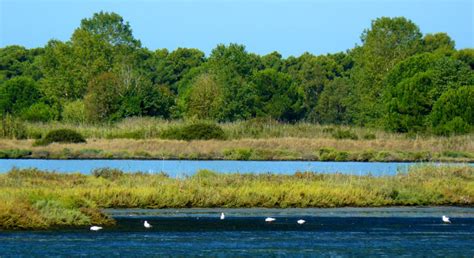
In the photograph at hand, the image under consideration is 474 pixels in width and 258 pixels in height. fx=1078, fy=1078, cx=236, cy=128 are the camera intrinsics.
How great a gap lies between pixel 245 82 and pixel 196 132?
3904 cm

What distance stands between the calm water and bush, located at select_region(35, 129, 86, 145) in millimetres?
35665

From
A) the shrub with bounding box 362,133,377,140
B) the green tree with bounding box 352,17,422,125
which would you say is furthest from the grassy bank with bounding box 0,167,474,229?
the green tree with bounding box 352,17,422,125

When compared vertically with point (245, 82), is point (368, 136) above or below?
below

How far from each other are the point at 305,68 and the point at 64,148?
74.2 m

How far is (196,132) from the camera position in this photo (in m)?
71.1

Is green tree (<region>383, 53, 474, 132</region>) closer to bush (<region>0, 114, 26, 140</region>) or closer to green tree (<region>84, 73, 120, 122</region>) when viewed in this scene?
green tree (<region>84, 73, 120, 122</region>)

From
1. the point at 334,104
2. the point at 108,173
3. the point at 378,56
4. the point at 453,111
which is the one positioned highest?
the point at 378,56

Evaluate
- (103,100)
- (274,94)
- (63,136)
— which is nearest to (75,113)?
(103,100)

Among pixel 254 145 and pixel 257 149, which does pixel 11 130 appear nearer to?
pixel 254 145

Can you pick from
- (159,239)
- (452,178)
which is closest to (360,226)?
(159,239)

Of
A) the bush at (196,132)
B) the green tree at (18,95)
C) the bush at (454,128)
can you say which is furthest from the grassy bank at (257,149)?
the green tree at (18,95)

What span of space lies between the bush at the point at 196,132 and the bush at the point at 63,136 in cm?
615

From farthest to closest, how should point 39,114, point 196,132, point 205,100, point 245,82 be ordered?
1. point 245,82
2. point 205,100
3. point 39,114
4. point 196,132

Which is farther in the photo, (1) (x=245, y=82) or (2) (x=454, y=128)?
(1) (x=245, y=82)
